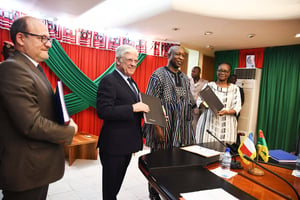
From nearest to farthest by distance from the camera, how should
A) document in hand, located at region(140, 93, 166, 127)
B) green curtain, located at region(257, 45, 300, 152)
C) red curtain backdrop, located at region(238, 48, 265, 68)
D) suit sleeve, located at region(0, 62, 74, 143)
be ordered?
suit sleeve, located at region(0, 62, 74, 143) < document in hand, located at region(140, 93, 166, 127) < green curtain, located at region(257, 45, 300, 152) < red curtain backdrop, located at region(238, 48, 265, 68)

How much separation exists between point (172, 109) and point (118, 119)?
0.61 meters

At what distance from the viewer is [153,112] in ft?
4.88

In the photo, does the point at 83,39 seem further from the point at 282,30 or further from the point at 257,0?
the point at 282,30

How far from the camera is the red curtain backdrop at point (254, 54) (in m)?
4.68

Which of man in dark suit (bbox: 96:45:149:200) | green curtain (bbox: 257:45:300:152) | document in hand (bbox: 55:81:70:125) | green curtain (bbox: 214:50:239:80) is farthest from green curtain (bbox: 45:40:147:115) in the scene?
green curtain (bbox: 257:45:300:152)

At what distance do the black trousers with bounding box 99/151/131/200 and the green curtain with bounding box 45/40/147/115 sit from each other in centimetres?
234

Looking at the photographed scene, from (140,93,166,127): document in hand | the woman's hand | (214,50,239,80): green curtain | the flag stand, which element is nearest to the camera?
the flag stand

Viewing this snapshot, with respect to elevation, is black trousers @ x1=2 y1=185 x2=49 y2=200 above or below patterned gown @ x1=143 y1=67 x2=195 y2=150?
below

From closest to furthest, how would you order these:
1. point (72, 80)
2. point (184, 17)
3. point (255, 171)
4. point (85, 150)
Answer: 1. point (255, 171)
2. point (184, 17)
3. point (85, 150)
4. point (72, 80)

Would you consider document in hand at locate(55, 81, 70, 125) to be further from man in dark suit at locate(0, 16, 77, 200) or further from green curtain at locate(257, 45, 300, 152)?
green curtain at locate(257, 45, 300, 152)

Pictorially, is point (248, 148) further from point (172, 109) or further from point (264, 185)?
point (172, 109)

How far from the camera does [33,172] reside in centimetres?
90

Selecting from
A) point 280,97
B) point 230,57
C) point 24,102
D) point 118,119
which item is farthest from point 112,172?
point 230,57

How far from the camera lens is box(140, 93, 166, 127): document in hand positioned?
1.43m
